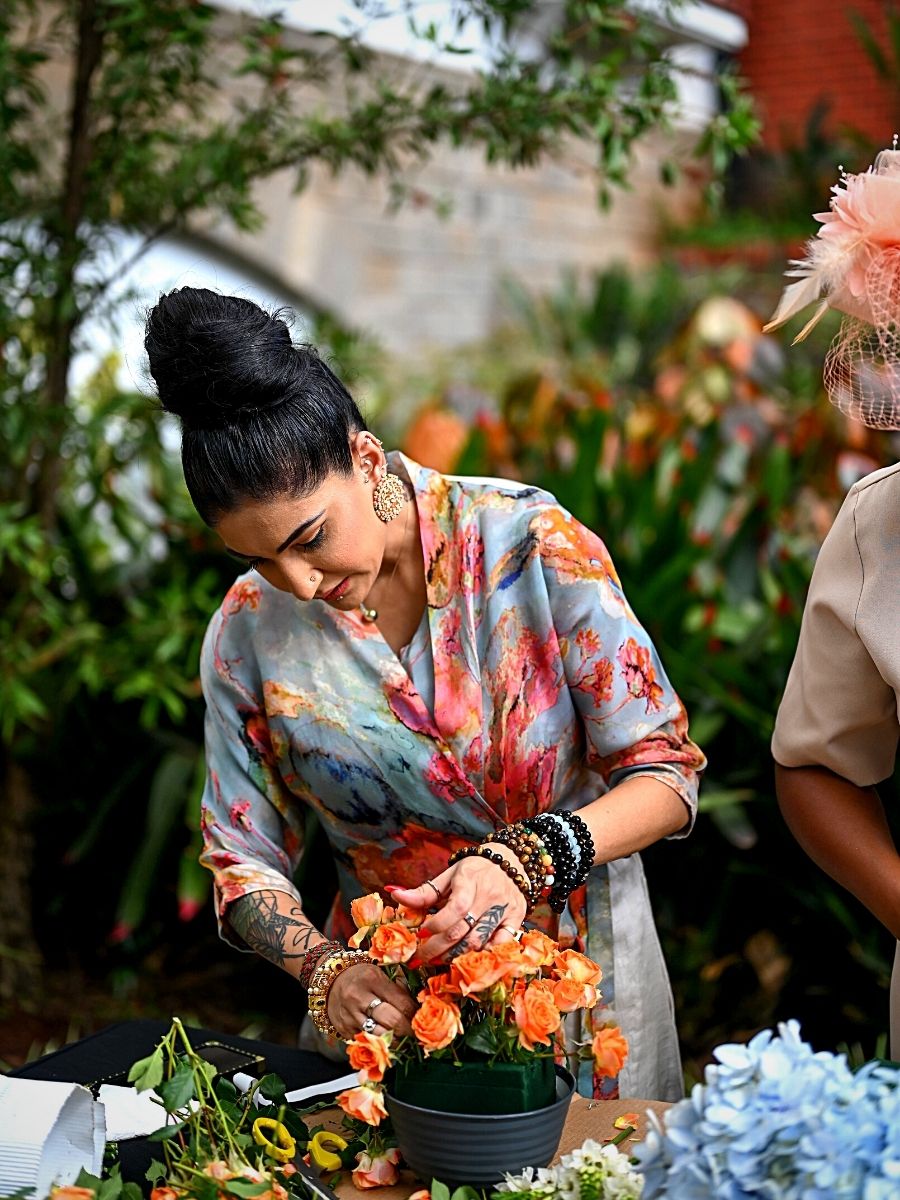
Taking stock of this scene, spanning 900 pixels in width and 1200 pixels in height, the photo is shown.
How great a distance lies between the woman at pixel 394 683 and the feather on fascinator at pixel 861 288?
0.45 m

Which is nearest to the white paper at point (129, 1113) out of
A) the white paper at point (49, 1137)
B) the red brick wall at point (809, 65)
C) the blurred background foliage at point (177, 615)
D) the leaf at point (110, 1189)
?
the white paper at point (49, 1137)

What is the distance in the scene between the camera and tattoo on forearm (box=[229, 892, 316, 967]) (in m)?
1.76

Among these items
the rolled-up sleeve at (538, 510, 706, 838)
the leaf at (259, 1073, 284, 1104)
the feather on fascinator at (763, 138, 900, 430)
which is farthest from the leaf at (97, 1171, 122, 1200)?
the feather on fascinator at (763, 138, 900, 430)

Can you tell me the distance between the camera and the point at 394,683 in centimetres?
185

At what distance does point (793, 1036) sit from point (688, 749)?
0.75 metres

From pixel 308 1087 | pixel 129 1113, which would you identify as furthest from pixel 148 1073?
pixel 308 1087

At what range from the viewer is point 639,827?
1.76 meters

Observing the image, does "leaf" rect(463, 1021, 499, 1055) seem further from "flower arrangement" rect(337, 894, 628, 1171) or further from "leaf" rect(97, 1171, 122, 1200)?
"leaf" rect(97, 1171, 122, 1200)

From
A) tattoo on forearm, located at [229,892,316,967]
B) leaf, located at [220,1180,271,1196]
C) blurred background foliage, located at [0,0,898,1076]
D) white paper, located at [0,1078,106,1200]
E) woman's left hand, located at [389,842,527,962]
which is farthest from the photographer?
blurred background foliage, located at [0,0,898,1076]

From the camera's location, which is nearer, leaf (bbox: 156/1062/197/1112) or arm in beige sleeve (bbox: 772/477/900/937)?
leaf (bbox: 156/1062/197/1112)

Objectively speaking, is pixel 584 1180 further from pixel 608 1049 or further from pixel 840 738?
pixel 840 738

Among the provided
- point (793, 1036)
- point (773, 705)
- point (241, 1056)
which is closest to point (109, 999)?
point (773, 705)

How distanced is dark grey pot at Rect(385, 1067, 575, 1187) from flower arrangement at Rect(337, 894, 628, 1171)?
0.04 metres

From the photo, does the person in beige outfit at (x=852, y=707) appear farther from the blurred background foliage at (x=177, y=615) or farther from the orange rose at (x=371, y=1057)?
the blurred background foliage at (x=177, y=615)
